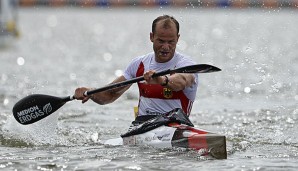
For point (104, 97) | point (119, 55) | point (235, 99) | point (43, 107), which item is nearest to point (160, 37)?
point (104, 97)

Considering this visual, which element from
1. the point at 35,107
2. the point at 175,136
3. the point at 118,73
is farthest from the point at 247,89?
the point at 175,136

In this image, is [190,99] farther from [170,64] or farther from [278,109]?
[278,109]

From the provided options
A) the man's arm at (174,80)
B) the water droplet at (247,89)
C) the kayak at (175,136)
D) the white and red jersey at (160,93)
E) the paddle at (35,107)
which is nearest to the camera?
the man's arm at (174,80)

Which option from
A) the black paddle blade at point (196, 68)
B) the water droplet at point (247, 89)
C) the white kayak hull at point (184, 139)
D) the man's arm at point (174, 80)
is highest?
the water droplet at point (247, 89)

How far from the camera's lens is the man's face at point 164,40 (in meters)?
9.18

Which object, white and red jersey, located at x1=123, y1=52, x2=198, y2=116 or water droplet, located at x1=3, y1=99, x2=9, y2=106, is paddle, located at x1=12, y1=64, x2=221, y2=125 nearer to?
white and red jersey, located at x1=123, y1=52, x2=198, y2=116

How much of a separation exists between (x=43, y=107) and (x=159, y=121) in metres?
1.70

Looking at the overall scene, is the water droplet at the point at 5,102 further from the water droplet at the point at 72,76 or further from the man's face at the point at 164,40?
the man's face at the point at 164,40

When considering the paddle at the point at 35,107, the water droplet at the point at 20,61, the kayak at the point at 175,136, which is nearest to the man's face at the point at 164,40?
the kayak at the point at 175,136

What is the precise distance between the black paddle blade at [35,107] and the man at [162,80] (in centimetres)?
71

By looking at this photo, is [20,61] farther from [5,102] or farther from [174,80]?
[174,80]

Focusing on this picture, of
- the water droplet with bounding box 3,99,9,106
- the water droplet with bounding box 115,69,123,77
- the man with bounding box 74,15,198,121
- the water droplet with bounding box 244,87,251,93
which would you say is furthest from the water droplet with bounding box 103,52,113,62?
the man with bounding box 74,15,198,121

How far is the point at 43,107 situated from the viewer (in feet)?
33.9

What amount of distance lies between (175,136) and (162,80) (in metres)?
0.72
